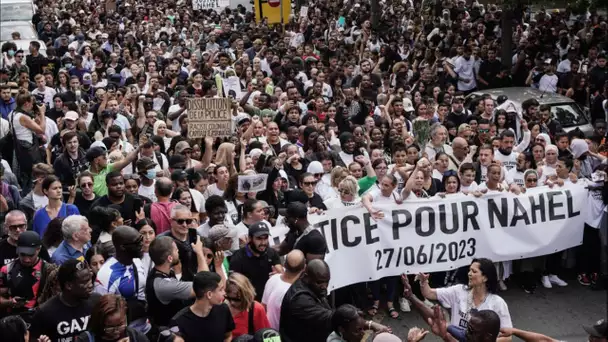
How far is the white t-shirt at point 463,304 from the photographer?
22.3ft

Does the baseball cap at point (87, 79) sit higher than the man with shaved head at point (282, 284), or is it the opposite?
the man with shaved head at point (282, 284)

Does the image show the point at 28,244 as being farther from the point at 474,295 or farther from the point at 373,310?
the point at 373,310

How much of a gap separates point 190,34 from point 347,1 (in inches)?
315

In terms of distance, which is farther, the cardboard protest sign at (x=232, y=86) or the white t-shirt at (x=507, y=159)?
the cardboard protest sign at (x=232, y=86)

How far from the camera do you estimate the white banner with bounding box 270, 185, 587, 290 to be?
365 inches

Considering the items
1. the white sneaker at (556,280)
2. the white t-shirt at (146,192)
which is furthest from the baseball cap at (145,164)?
the white sneaker at (556,280)

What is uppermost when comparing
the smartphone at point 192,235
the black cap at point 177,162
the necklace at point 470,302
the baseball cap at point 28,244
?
the baseball cap at point 28,244

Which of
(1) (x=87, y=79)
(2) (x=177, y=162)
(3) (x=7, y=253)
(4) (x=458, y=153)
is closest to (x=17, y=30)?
(1) (x=87, y=79)

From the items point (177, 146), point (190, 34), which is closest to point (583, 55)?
point (190, 34)

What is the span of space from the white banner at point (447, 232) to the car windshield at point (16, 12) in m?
20.8

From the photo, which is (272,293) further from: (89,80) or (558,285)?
(89,80)

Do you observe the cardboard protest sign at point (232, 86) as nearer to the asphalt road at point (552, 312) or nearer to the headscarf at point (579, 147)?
the headscarf at point (579, 147)

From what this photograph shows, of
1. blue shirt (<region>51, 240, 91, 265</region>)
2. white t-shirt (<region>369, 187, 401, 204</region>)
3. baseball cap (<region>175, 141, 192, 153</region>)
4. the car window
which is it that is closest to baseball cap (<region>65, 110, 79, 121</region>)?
baseball cap (<region>175, 141, 192, 153</region>)

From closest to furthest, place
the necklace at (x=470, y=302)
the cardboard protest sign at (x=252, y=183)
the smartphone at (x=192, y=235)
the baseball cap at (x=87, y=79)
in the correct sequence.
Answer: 1. the necklace at (x=470, y=302)
2. the smartphone at (x=192, y=235)
3. the cardboard protest sign at (x=252, y=183)
4. the baseball cap at (x=87, y=79)
